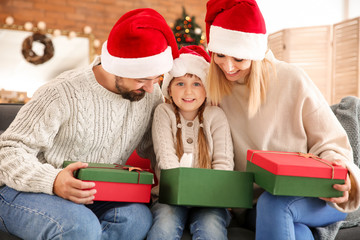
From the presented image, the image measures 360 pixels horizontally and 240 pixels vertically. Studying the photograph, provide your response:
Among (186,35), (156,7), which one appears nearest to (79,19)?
(156,7)

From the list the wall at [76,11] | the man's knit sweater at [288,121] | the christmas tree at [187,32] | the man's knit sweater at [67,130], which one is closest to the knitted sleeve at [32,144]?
the man's knit sweater at [67,130]

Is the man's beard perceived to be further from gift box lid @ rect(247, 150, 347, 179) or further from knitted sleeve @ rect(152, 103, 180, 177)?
gift box lid @ rect(247, 150, 347, 179)

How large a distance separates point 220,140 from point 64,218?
0.75 meters

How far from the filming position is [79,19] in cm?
522

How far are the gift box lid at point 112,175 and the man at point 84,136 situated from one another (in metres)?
0.03

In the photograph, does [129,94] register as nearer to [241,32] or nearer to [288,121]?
[241,32]

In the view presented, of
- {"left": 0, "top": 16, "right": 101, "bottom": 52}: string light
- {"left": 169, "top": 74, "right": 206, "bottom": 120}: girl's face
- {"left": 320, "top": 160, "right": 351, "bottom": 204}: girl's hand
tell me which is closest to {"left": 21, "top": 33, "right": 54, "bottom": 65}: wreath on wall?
{"left": 0, "top": 16, "right": 101, "bottom": 52}: string light

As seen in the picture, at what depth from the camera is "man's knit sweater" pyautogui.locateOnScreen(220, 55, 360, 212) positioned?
4.86ft

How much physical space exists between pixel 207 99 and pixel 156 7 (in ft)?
13.8

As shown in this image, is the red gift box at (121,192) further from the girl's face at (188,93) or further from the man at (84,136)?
the girl's face at (188,93)

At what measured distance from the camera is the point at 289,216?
1241mm

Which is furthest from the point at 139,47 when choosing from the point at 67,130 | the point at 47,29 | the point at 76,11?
the point at 76,11

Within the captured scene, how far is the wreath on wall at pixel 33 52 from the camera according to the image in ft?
16.3

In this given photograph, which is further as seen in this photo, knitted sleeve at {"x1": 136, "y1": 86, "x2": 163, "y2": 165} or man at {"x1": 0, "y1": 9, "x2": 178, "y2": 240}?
knitted sleeve at {"x1": 136, "y1": 86, "x2": 163, "y2": 165}
